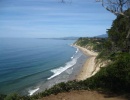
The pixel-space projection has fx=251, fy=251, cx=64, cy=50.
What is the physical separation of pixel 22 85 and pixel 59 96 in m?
23.9

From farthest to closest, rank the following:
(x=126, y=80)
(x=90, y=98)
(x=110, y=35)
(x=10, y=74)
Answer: (x=10, y=74), (x=110, y=35), (x=126, y=80), (x=90, y=98)

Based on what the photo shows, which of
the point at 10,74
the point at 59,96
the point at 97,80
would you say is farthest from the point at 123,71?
the point at 10,74

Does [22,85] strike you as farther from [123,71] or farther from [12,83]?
[123,71]

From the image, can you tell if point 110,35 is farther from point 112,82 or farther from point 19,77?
point 112,82

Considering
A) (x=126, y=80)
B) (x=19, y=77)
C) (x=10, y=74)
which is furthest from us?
(x=10, y=74)

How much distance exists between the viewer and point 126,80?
14133 millimetres

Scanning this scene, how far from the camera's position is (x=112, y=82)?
1477 cm

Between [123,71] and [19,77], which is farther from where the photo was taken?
[19,77]

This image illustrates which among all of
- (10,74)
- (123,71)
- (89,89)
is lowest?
(10,74)

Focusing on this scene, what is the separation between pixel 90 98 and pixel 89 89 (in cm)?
183

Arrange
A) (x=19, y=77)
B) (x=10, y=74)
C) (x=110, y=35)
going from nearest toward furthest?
(x=110, y=35), (x=19, y=77), (x=10, y=74)

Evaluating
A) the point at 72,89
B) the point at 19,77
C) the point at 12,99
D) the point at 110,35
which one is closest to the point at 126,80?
the point at 72,89

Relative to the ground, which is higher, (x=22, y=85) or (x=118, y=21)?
(x=118, y=21)

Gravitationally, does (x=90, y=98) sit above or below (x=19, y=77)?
above
